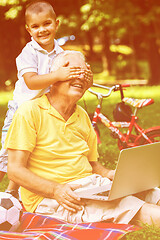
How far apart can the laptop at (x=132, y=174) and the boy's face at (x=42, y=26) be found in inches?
57.8

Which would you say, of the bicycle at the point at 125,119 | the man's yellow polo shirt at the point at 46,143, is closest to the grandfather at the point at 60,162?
the man's yellow polo shirt at the point at 46,143

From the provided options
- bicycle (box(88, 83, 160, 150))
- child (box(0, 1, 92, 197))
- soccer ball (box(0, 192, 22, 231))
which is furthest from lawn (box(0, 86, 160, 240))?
child (box(0, 1, 92, 197))

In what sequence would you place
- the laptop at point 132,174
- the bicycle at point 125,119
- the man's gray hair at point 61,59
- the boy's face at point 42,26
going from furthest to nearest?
the bicycle at point 125,119 < the boy's face at point 42,26 < the man's gray hair at point 61,59 < the laptop at point 132,174

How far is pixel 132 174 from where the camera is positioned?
11.3 ft

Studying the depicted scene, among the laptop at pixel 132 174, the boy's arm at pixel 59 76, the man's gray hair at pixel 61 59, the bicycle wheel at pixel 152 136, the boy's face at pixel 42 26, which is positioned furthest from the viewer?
the bicycle wheel at pixel 152 136

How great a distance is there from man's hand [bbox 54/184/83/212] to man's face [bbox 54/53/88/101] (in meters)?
0.64

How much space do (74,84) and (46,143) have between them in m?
0.47

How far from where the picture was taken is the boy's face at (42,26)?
14.2 ft

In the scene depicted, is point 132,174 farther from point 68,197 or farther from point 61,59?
point 61,59

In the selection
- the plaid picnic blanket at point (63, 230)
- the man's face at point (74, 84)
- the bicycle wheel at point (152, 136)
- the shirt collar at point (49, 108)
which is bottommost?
the plaid picnic blanket at point (63, 230)

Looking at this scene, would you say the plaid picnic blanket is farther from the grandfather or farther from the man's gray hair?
the man's gray hair

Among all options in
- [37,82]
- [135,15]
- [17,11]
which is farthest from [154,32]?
[37,82]

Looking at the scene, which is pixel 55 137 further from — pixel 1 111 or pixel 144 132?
pixel 1 111

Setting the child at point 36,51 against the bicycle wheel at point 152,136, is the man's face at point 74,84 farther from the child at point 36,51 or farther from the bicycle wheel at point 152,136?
the bicycle wheel at point 152,136
